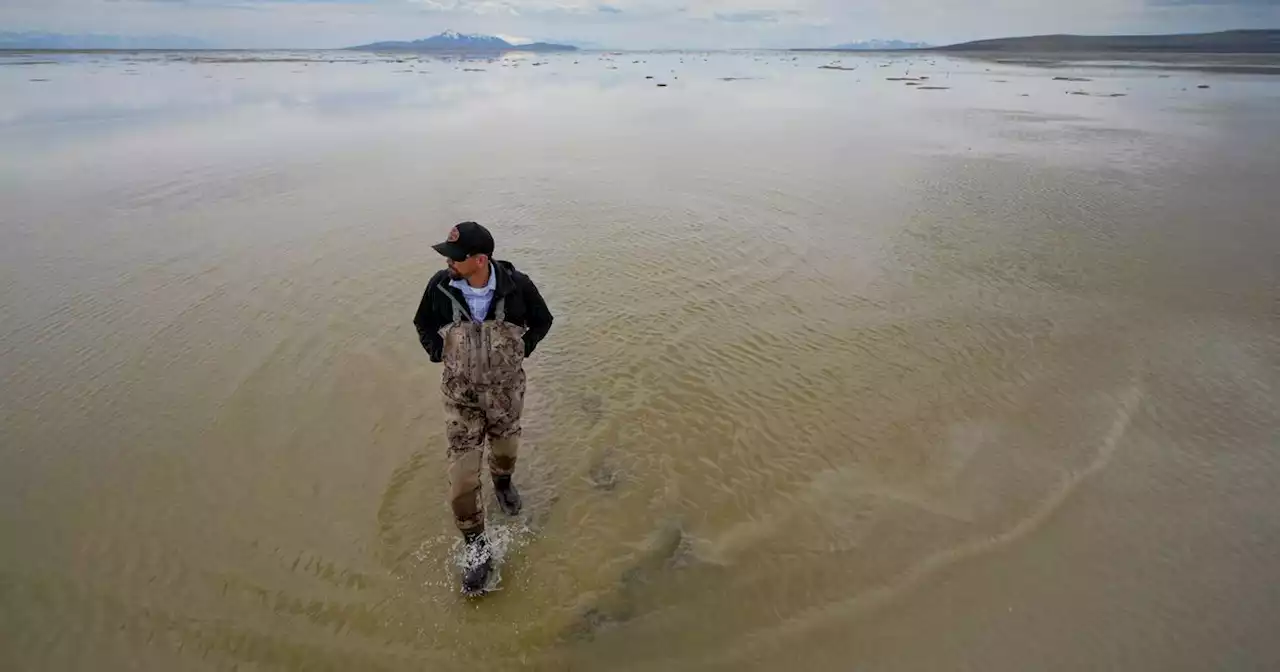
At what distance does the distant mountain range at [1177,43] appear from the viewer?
104 meters

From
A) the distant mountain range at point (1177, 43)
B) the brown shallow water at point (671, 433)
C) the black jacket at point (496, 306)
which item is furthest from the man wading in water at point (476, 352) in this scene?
the distant mountain range at point (1177, 43)

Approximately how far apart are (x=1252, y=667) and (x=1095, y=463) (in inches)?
83.7

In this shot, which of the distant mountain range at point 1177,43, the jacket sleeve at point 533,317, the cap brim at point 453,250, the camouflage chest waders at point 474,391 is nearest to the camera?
the cap brim at point 453,250

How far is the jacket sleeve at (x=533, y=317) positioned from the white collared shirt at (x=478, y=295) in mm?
255

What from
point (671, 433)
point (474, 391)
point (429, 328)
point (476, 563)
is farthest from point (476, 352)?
point (671, 433)

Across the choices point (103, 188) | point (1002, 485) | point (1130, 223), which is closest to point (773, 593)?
point (1002, 485)

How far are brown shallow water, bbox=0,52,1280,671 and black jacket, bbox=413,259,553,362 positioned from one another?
1.71 m

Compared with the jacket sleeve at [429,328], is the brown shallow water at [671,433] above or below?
below

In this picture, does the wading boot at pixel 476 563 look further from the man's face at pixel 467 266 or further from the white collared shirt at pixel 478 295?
the man's face at pixel 467 266

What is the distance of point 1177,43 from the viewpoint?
436 feet

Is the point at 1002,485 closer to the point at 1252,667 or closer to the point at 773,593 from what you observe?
the point at 1252,667

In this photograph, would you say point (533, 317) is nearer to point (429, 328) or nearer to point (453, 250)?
point (429, 328)

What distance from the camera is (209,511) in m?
5.42

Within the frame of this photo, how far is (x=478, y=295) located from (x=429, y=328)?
48 cm
